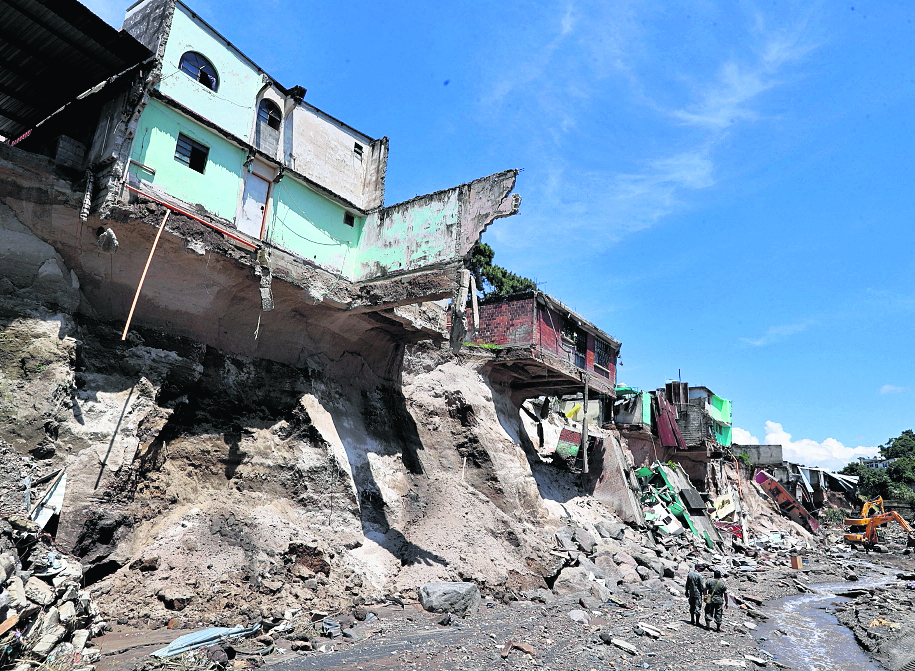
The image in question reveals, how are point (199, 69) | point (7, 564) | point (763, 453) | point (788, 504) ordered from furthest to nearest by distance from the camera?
point (763, 453) < point (788, 504) < point (199, 69) < point (7, 564)

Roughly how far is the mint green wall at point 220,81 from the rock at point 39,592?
9593mm

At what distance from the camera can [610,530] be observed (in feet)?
69.1

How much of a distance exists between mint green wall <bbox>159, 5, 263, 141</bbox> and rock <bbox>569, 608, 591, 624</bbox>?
43.7ft

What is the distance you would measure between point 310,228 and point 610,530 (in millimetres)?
14881

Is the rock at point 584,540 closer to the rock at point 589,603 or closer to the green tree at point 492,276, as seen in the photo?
the rock at point 589,603

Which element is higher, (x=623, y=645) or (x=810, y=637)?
(x=623, y=645)

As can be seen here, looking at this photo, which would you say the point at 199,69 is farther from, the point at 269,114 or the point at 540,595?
the point at 540,595

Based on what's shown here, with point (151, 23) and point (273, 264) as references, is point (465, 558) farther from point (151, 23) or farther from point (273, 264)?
point (151, 23)

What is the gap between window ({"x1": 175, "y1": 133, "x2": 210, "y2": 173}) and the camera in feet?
41.2

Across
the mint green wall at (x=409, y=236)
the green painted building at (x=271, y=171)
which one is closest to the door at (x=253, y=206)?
the green painted building at (x=271, y=171)

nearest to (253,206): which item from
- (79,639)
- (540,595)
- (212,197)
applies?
(212,197)

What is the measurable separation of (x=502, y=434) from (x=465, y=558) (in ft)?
19.0

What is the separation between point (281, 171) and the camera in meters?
14.5

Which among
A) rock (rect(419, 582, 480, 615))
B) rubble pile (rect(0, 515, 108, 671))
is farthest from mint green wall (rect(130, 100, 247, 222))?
rock (rect(419, 582, 480, 615))
